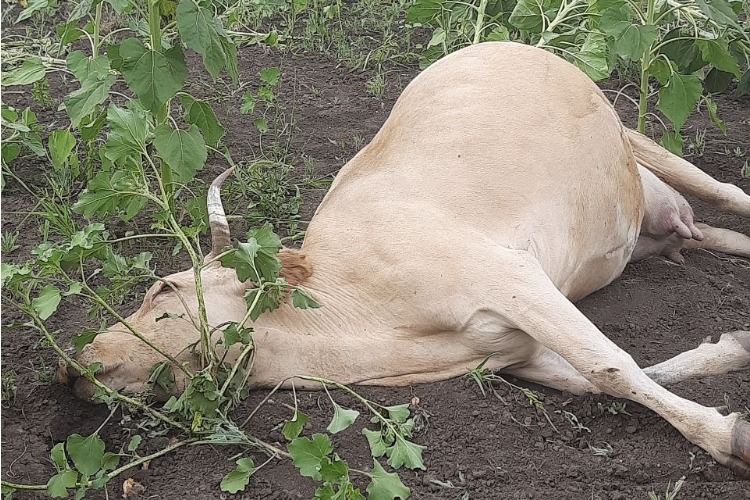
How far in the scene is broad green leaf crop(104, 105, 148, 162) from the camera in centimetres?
383

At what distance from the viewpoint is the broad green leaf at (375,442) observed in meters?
3.58

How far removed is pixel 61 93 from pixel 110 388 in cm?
328

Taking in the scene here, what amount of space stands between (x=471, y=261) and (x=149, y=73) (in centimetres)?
136

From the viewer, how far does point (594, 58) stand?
559 cm

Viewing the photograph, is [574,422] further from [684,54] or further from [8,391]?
[684,54]

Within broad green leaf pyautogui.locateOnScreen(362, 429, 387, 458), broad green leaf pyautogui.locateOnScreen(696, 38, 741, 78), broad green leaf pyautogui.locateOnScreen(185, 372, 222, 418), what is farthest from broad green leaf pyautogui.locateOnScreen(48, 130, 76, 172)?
broad green leaf pyautogui.locateOnScreen(696, 38, 741, 78)

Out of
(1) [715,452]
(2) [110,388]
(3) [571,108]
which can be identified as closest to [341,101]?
(3) [571,108]

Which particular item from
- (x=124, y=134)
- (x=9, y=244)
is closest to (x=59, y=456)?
(x=124, y=134)

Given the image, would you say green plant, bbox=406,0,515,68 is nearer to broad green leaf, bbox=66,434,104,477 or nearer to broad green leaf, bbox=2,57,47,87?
broad green leaf, bbox=2,57,47,87

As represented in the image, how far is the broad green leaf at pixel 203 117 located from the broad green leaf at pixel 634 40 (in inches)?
70.2

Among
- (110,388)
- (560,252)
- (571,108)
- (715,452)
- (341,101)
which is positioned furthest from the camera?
(341,101)

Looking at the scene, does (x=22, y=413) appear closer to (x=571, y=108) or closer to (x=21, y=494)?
(x=21, y=494)

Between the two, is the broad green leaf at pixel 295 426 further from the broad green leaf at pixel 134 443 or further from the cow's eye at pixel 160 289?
the cow's eye at pixel 160 289

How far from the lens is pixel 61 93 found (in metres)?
6.75
